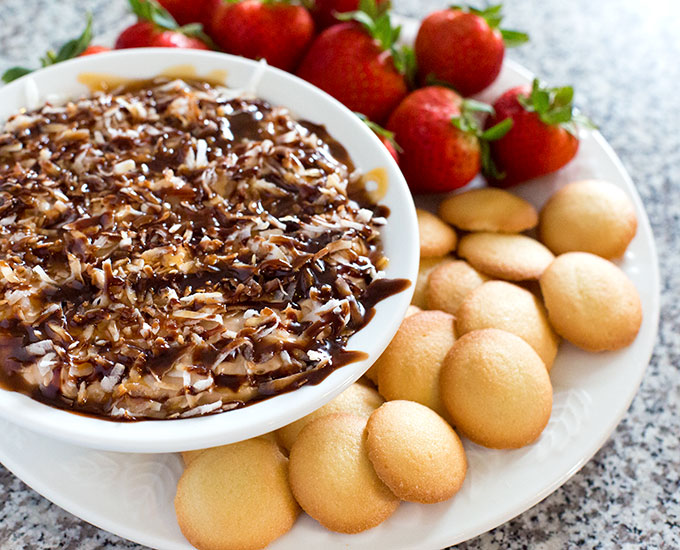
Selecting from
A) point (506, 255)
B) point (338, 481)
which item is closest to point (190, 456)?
point (338, 481)

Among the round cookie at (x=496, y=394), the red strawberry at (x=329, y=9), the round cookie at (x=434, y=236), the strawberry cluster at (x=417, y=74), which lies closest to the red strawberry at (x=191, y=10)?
the strawberry cluster at (x=417, y=74)

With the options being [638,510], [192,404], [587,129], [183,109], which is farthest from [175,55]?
[638,510]

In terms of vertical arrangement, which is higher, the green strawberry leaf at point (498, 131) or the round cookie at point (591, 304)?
the green strawberry leaf at point (498, 131)

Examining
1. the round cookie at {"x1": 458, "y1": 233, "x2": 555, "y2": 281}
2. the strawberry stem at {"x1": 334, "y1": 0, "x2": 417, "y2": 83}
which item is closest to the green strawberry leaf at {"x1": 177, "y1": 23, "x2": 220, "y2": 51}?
the strawberry stem at {"x1": 334, "y1": 0, "x2": 417, "y2": 83}

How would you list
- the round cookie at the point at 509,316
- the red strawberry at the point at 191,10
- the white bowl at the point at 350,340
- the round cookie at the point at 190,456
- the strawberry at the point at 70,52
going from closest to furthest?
the white bowl at the point at 350,340 → the round cookie at the point at 190,456 → the round cookie at the point at 509,316 → the strawberry at the point at 70,52 → the red strawberry at the point at 191,10

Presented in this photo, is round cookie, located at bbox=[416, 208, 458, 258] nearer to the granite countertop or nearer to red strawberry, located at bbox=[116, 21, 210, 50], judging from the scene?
the granite countertop

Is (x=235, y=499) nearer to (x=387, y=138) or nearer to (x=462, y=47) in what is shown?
(x=387, y=138)

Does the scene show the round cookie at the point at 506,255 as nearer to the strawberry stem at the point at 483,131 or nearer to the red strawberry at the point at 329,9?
the strawberry stem at the point at 483,131
